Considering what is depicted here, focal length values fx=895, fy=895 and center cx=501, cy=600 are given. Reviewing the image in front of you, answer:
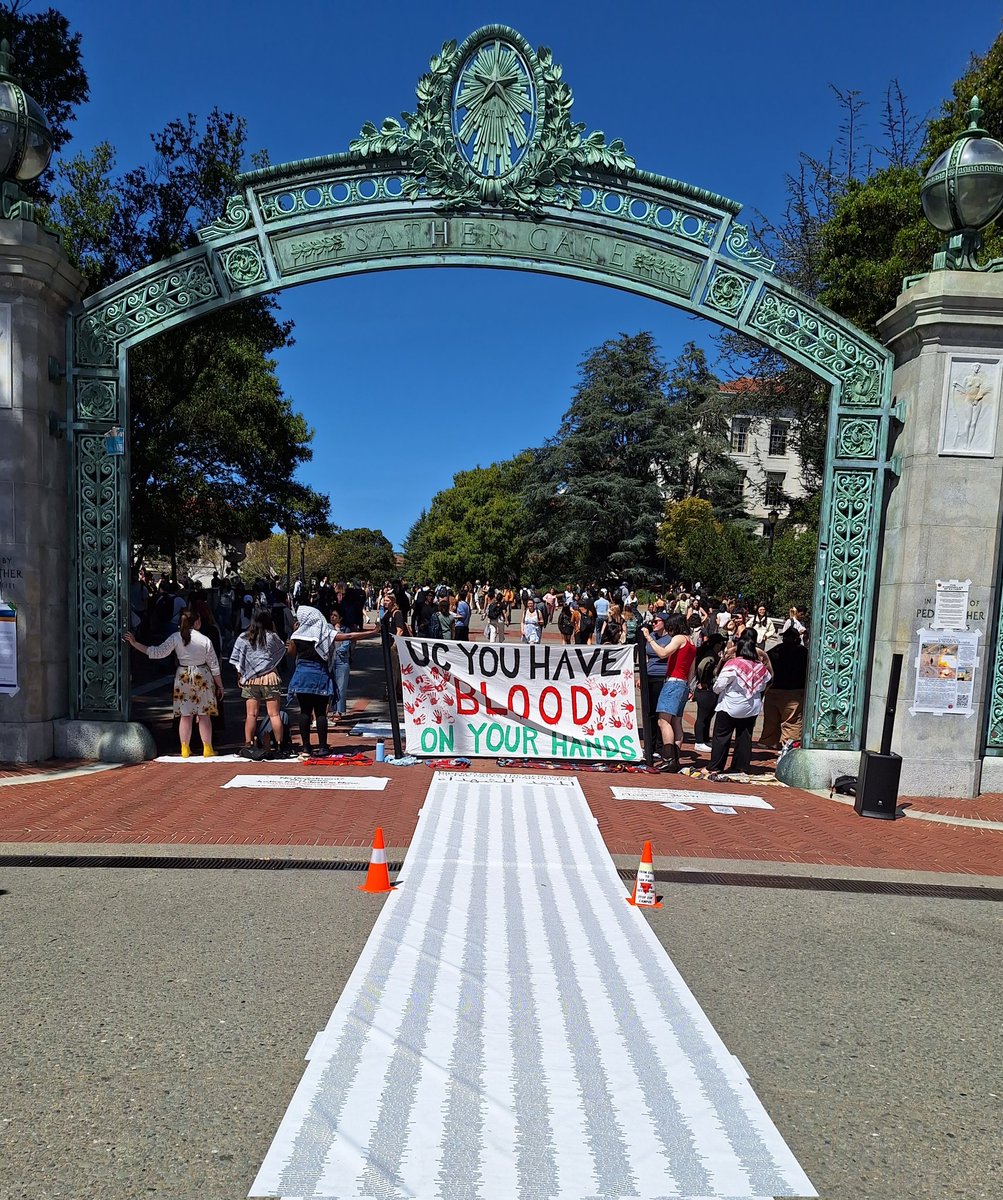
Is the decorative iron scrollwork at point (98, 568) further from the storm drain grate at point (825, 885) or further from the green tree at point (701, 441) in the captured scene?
the green tree at point (701, 441)

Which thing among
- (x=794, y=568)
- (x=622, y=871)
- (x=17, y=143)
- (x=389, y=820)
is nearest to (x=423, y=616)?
(x=794, y=568)

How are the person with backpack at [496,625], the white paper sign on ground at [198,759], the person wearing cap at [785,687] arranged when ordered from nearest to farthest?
the white paper sign on ground at [198,759] → the person wearing cap at [785,687] → the person with backpack at [496,625]

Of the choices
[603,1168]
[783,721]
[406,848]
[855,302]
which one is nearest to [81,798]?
[406,848]

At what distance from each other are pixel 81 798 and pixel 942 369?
9.34 m

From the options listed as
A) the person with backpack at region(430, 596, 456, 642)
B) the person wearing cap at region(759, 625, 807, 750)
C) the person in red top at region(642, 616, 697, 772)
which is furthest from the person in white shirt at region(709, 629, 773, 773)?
the person with backpack at region(430, 596, 456, 642)

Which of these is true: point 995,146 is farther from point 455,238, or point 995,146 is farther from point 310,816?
point 310,816

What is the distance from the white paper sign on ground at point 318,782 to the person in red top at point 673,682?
10.6 ft

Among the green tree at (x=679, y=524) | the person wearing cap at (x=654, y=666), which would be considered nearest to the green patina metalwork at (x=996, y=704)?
the person wearing cap at (x=654, y=666)

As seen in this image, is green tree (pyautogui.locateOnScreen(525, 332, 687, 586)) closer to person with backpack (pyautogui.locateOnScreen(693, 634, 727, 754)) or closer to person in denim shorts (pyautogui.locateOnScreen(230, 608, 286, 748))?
person with backpack (pyautogui.locateOnScreen(693, 634, 727, 754))

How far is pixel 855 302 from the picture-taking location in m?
15.7

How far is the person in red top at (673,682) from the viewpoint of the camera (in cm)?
1012

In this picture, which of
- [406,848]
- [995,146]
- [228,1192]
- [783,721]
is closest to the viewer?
[228,1192]

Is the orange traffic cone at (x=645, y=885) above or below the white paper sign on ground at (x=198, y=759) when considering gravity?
above

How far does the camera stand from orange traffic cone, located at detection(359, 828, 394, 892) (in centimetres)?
591
